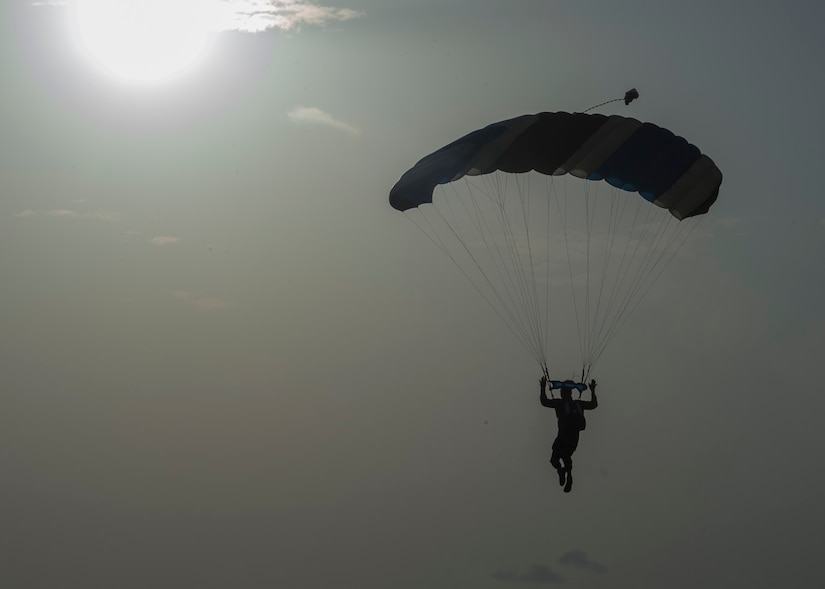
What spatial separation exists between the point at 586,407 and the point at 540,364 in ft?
4.61

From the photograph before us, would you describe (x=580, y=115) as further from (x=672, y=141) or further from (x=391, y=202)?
(x=391, y=202)

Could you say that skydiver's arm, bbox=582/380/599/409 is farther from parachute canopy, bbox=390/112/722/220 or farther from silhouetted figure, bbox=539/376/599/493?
parachute canopy, bbox=390/112/722/220

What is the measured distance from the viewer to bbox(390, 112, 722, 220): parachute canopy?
2297cm

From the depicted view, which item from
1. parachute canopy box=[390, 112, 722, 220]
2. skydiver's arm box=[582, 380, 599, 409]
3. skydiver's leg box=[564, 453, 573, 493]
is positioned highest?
parachute canopy box=[390, 112, 722, 220]

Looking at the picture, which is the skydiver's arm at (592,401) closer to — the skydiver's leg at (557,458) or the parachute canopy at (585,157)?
the skydiver's leg at (557,458)

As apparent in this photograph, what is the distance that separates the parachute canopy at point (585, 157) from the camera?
2297 centimetres

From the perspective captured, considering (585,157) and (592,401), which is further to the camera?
(585,157)

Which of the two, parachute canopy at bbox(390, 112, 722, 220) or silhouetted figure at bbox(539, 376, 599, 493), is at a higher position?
parachute canopy at bbox(390, 112, 722, 220)

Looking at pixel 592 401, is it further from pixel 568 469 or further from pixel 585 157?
pixel 585 157

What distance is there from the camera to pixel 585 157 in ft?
75.8

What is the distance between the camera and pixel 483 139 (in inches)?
906

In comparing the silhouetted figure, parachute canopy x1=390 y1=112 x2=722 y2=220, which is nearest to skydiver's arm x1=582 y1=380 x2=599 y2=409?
the silhouetted figure

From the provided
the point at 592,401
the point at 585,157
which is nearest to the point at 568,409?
the point at 592,401

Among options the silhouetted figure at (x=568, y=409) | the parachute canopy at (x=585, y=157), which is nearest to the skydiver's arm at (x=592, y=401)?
the silhouetted figure at (x=568, y=409)
